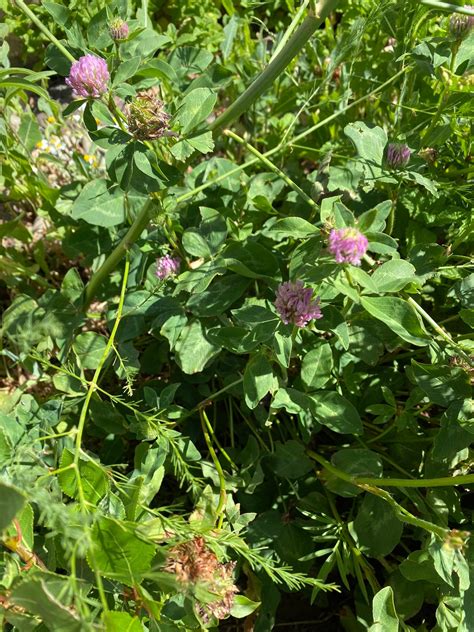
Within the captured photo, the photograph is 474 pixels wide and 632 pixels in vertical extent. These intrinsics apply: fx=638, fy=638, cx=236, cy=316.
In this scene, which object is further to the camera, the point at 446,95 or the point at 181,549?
the point at 446,95

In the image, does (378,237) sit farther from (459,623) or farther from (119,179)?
(459,623)

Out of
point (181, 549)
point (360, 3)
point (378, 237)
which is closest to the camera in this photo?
point (181, 549)

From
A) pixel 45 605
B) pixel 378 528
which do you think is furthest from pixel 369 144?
pixel 45 605

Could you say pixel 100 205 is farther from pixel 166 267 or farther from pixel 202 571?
pixel 202 571

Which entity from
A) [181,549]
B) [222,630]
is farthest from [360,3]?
[222,630]

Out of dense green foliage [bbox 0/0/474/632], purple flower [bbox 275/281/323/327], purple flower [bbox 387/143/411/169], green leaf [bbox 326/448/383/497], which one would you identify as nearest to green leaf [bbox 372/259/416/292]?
dense green foliage [bbox 0/0/474/632]

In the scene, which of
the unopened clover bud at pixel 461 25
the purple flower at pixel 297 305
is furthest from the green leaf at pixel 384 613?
the unopened clover bud at pixel 461 25
